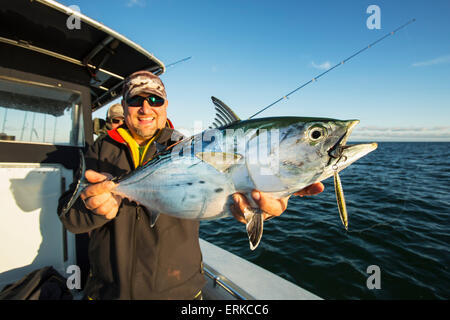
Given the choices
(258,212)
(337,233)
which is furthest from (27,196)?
(337,233)

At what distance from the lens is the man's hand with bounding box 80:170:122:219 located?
167 cm

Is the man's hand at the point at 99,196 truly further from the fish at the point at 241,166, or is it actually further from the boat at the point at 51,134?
the boat at the point at 51,134

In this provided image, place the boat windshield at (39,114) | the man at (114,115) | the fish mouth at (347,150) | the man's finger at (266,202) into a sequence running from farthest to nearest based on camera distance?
the man at (114,115)
the boat windshield at (39,114)
the man's finger at (266,202)
the fish mouth at (347,150)

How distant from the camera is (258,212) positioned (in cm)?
153

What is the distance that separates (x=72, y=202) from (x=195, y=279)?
4.32ft

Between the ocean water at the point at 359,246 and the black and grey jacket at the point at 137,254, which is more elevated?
the black and grey jacket at the point at 137,254

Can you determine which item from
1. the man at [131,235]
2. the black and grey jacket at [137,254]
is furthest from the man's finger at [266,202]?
the black and grey jacket at [137,254]

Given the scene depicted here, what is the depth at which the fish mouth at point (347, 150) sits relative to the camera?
1.28 m

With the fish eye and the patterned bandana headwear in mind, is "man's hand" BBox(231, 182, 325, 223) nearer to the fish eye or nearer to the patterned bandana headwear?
the fish eye

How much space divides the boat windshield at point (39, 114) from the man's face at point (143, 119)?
1.98m

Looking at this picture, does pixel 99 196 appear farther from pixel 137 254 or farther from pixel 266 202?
pixel 266 202

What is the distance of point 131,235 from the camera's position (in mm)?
1916

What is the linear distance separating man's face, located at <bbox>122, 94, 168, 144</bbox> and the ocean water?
3956mm

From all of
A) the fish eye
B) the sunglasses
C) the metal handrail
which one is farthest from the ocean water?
the sunglasses
